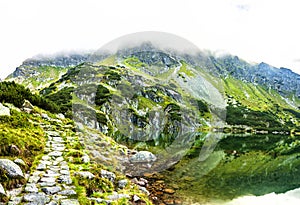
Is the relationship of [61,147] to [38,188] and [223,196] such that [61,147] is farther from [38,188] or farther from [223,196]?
[223,196]

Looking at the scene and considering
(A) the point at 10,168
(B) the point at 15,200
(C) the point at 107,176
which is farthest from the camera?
(C) the point at 107,176

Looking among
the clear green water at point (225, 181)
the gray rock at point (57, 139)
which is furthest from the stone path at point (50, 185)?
the clear green water at point (225, 181)

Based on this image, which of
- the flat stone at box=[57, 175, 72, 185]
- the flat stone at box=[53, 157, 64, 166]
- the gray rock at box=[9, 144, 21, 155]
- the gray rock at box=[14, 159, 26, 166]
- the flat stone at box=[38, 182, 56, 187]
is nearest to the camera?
the flat stone at box=[38, 182, 56, 187]

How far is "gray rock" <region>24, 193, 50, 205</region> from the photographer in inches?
414

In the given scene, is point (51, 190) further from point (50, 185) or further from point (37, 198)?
point (37, 198)

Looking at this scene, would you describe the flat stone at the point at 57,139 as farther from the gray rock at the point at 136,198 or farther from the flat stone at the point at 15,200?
the flat stone at the point at 15,200

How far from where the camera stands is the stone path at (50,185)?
10.7 meters

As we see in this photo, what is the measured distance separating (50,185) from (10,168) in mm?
1979

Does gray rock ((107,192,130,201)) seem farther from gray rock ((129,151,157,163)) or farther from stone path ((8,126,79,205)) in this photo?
gray rock ((129,151,157,163))

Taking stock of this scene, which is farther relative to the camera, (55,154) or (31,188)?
(55,154)

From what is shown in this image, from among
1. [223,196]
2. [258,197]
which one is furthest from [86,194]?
[258,197]

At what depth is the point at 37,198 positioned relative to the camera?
35.3 feet

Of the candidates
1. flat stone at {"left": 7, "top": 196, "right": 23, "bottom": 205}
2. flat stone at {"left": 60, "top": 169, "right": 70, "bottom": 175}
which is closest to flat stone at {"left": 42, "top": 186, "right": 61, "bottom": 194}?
flat stone at {"left": 7, "top": 196, "right": 23, "bottom": 205}

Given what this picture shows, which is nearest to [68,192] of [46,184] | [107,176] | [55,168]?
[46,184]
